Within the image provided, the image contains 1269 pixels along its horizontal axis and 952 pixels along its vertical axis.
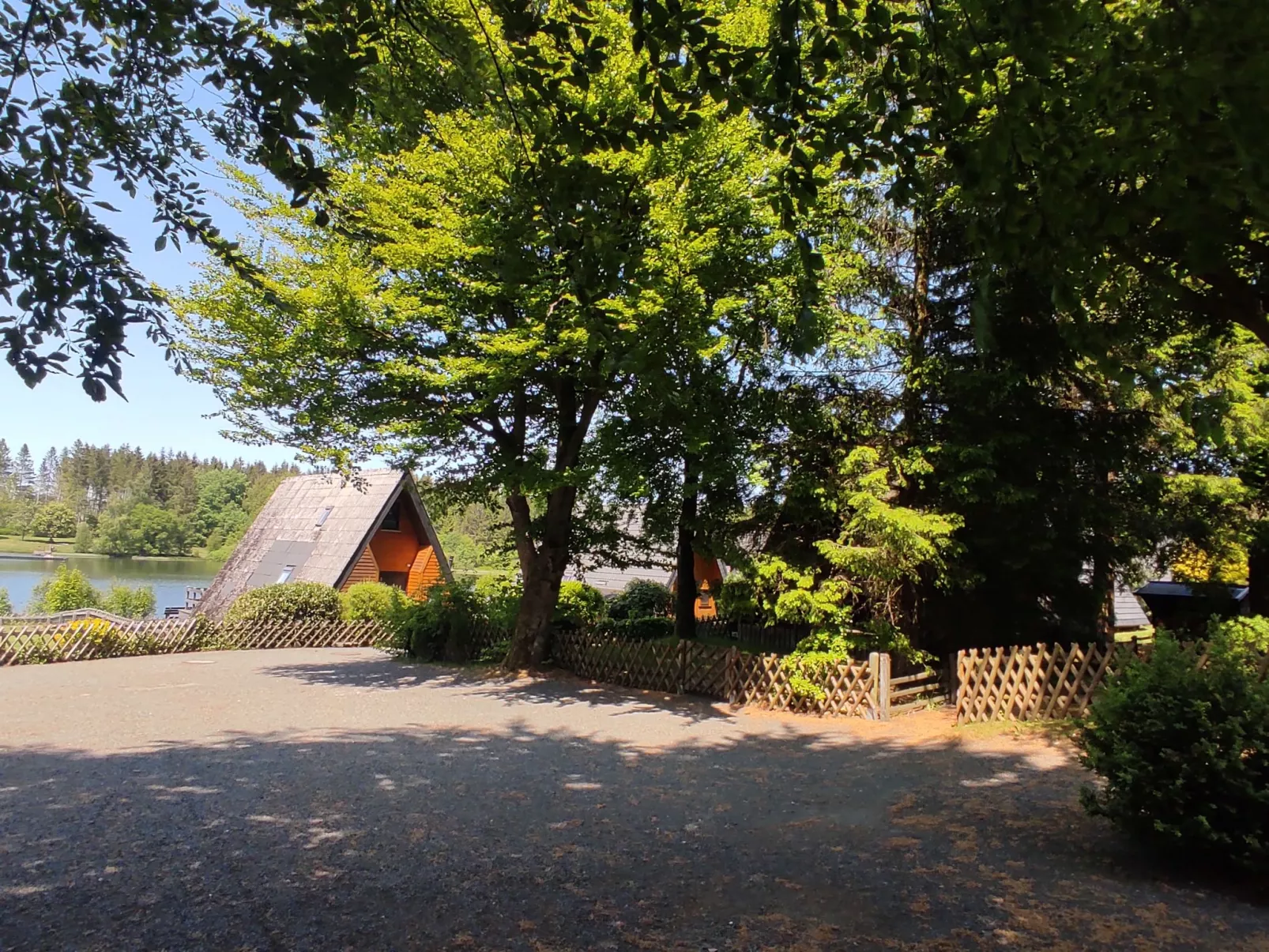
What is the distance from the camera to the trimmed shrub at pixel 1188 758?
515cm

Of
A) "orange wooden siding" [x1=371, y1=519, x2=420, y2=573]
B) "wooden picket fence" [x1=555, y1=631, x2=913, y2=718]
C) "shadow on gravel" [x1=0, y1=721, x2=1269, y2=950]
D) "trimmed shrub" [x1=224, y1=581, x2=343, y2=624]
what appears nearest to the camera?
"shadow on gravel" [x1=0, y1=721, x2=1269, y2=950]

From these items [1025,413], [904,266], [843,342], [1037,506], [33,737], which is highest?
[904,266]

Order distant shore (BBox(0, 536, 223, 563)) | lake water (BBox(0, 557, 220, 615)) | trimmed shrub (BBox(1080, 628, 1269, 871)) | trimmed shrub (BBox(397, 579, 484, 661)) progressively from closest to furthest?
trimmed shrub (BBox(1080, 628, 1269, 871))
trimmed shrub (BBox(397, 579, 484, 661))
lake water (BBox(0, 557, 220, 615))
distant shore (BBox(0, 536, 223, 563))

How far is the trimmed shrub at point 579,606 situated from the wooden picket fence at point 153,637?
623cm

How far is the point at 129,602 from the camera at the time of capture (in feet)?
90.1

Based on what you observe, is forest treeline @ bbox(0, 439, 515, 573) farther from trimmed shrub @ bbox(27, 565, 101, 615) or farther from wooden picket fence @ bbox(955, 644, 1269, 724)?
wooden picket fence @ bbox(955, 644, 1269, 724)

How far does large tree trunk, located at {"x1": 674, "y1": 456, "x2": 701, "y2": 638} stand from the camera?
51.5 ft

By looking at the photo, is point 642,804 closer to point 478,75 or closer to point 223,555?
point 478,75

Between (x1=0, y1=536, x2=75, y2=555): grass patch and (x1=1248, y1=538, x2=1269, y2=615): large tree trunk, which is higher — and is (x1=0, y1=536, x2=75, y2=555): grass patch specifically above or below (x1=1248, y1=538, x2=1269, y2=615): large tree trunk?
above

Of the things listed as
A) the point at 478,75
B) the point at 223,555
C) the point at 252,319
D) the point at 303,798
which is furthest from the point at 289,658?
the point at 223,555

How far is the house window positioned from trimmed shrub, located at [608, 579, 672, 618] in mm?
10060

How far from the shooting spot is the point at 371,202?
546 inches

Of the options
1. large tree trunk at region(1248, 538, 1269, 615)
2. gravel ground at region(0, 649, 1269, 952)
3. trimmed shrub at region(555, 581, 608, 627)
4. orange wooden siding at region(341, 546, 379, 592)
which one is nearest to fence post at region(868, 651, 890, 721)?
gravel ground at region(0, 649, 1269, 952)

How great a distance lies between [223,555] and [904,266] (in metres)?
83.9
